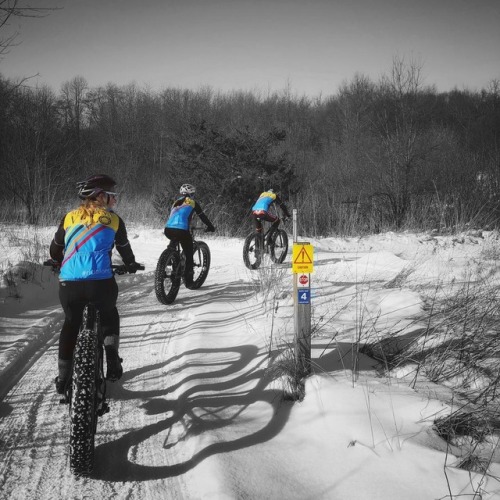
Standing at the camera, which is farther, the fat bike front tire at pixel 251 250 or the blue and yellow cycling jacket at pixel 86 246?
the fat bike front tire at pixel 251 250

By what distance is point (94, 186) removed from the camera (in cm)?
275

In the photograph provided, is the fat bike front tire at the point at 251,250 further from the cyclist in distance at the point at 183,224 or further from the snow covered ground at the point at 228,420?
the snow covered ground at the point at 228,420

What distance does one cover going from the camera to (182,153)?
19.7 meters

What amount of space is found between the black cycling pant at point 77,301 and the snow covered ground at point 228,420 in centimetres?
65

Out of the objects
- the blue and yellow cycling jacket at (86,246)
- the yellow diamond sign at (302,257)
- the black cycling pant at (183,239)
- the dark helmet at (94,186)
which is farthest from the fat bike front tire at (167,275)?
the yellow diamond sign at (302,257)

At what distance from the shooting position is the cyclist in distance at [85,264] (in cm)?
256

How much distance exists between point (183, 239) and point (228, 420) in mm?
3683

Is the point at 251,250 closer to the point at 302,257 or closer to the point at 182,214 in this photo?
the point at 182,214

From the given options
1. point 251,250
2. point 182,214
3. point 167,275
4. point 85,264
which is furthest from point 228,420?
point 251,250

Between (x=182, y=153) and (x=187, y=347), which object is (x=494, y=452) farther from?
(x=182, y=153)

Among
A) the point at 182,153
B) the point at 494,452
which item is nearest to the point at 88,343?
the point at 494,452

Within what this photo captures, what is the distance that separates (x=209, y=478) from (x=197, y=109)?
1882 inches

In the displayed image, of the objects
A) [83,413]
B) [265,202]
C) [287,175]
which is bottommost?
[83,413]

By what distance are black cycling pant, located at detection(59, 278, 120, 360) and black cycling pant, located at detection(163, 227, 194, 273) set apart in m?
3.29
